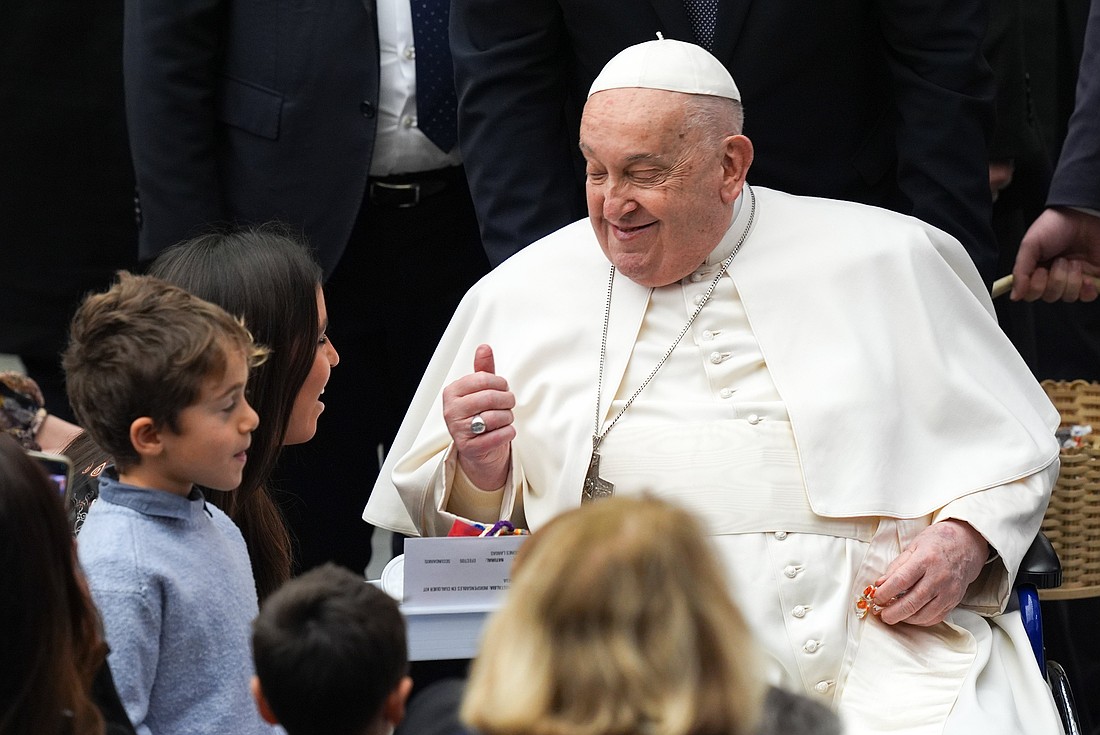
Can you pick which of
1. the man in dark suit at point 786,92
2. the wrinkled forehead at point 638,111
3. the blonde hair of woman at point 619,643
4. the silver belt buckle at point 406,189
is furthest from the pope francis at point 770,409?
the blonde hair of woman at point 619,643

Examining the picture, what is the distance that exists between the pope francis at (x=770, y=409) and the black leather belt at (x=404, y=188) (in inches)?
29.4

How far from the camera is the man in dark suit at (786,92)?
439 cm

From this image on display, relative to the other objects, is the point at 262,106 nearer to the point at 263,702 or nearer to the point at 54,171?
the point at 54,171

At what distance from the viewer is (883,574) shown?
11.7 feet

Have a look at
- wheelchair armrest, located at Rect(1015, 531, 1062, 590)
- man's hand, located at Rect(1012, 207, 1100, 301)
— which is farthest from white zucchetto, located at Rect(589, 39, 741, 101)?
man's hand, located at Rect(1012, 207, 1100, 301)

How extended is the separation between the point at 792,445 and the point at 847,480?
0.52 feet

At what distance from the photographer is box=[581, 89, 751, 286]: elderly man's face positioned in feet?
12.0

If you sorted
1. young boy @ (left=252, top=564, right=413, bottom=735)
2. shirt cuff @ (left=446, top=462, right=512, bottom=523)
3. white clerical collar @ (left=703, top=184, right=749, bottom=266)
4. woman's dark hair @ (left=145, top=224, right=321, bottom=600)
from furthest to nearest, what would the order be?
white clerical collar @ (left=703, top=184, right=749, bottom=266) < shirt cuff @ (left=446, top=462, right=512, bottom=523) < woman's dark hair @ (left=145, top=224, right=321, bottom=600) < young boy @ (left=252, top=564, right=413, bottom=735)

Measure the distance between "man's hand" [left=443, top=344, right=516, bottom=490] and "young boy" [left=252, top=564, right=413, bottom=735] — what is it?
132 cm

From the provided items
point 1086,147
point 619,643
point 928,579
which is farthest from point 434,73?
point 619,643

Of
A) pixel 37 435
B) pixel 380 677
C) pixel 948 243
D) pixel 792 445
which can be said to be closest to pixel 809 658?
pixel 792 445

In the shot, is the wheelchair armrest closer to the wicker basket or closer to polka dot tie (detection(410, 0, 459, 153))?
the wicker basket

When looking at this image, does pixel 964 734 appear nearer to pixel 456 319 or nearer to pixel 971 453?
pixel 971 453

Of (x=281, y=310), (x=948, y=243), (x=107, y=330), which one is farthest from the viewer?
(x=948, y=243)
